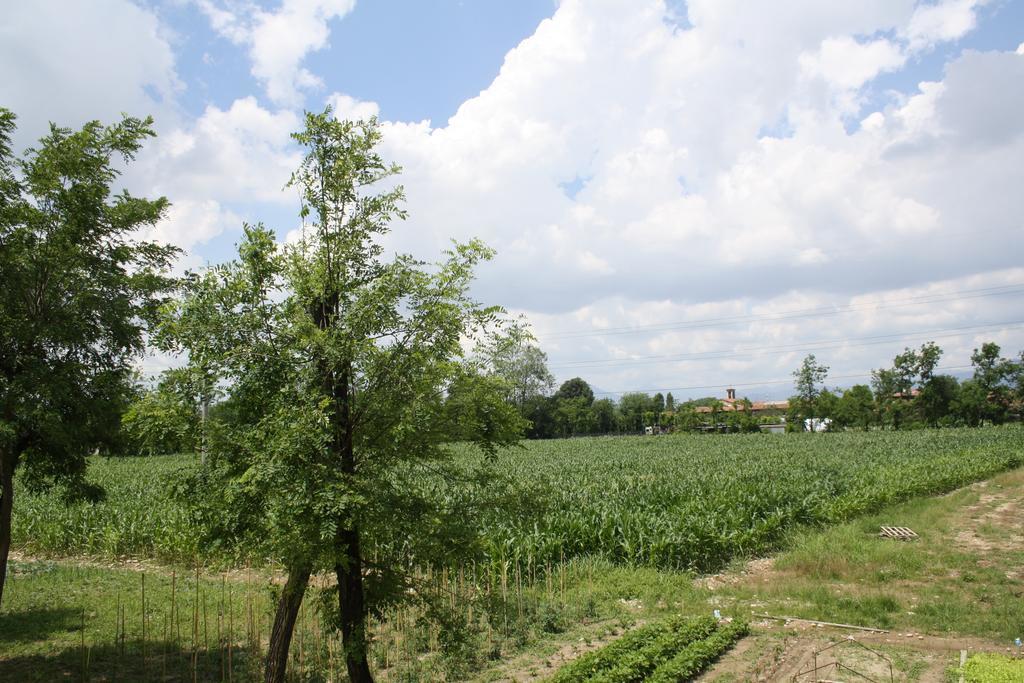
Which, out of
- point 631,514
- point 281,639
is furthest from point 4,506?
point 631,514

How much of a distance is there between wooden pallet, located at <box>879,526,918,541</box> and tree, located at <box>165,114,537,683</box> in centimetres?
1396

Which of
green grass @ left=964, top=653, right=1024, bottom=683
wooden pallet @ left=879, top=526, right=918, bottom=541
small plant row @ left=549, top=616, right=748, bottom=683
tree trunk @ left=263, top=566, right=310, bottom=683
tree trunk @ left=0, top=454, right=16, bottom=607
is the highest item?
tree trunk @ left=0, top=454, right=16, bottom=607

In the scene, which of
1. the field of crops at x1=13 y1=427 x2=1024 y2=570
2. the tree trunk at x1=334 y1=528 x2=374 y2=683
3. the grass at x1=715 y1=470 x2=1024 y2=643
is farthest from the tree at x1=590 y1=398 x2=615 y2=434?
the tree trunk at x1=334 y1=528 x2=374 y2=683

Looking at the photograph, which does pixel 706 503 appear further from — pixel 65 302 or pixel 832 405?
pixel 832 405

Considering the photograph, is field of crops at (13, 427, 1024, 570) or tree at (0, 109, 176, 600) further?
field of crops at (13, 427, 1024, 570)

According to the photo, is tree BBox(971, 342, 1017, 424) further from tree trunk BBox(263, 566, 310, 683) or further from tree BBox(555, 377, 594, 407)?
tree trunk BBox(263, 566, 310, 683)

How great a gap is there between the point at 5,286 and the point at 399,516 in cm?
670

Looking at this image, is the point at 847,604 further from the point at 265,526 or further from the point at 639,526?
the point at 265,526

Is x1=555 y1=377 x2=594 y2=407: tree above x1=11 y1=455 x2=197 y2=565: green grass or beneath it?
above

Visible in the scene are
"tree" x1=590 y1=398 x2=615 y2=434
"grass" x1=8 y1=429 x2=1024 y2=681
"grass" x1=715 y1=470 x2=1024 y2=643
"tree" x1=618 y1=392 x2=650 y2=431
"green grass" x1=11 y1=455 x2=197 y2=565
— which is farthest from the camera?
"tree" x1=618 y1=392 x2=650 y2=431

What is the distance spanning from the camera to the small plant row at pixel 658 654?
7.70 m

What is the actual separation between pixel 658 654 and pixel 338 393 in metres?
5.47

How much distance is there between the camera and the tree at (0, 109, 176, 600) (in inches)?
335

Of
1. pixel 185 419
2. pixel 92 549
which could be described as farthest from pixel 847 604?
pixel 92 549
